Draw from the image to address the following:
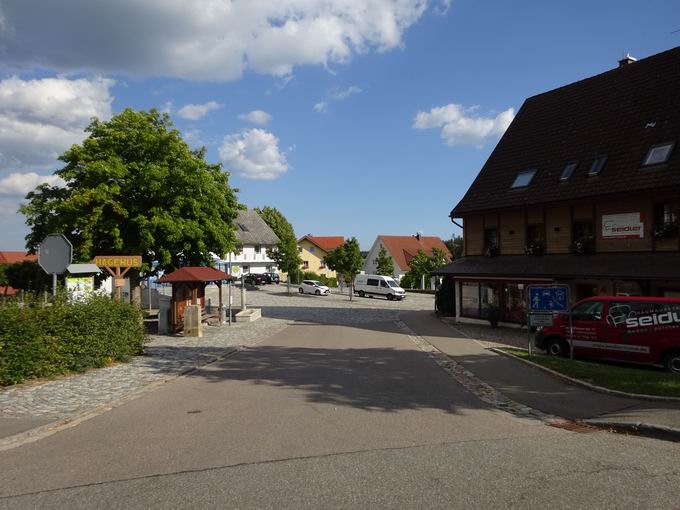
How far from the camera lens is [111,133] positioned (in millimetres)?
26172

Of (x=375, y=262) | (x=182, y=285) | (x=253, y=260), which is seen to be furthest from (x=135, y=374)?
(x=375, y=262)

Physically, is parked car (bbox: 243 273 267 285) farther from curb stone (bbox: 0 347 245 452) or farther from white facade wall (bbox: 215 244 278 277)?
curb stone (bbox: 0 347 245 452)

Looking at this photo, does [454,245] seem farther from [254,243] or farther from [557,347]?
[557,347]

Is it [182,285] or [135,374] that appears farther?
[182,285]

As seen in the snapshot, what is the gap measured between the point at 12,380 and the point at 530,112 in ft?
88.4

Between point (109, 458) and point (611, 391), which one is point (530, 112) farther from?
point (109, 458)

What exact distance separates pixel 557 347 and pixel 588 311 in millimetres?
1512

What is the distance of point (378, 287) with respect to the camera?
1972 inches

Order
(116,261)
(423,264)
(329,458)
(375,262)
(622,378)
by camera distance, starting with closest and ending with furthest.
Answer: (329,458), (622,378), (116,261), (423,264), (375,262)

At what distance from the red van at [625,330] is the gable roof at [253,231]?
57.2 meters

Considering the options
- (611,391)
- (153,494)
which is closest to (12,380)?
(153,494)

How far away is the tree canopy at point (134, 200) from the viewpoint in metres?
24.7

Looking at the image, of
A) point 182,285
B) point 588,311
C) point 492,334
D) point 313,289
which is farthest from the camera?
point 313,289

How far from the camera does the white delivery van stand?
158 ft
